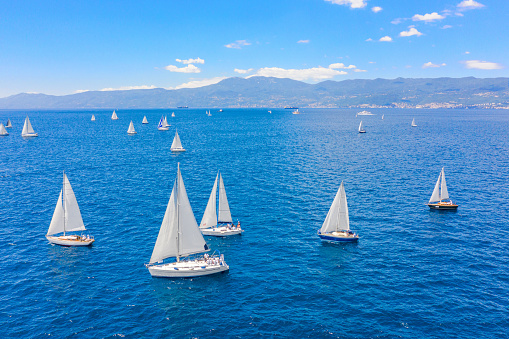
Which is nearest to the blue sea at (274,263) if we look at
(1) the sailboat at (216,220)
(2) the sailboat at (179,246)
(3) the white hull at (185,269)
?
(3) the white hull at (185,269)

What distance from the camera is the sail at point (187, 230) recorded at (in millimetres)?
47500

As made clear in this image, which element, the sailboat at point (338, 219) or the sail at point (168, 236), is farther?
the sailboat at point (338, 219)

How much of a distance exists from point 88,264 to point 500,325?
5570 centimetres

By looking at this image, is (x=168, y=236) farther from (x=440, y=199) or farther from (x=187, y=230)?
(x=440, y=199)

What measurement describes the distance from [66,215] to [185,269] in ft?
87.0

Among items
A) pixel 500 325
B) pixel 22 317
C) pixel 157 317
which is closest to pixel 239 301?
pixel 157 317

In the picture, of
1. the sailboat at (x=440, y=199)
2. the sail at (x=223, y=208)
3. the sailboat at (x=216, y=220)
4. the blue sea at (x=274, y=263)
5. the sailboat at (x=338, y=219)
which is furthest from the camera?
the sailboat at (x=440, y=199)

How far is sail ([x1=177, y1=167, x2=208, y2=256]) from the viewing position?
47.5m

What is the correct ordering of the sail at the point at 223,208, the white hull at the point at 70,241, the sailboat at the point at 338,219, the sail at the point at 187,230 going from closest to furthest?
the sail at the point at 187,230 → the white hull at the point at 70,241 → the sailboat at the point at 338,219 → the sail at the point at 223,208

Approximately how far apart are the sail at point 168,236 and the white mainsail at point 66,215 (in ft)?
62.4

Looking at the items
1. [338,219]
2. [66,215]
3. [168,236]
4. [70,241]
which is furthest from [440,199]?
[66,215]

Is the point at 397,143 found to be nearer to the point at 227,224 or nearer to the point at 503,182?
the point at 503,182

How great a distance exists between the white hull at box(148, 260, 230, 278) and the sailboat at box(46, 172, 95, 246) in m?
16.3

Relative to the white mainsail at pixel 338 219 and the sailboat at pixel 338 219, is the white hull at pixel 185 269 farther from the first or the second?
the white mainsail at pixel 338 219
